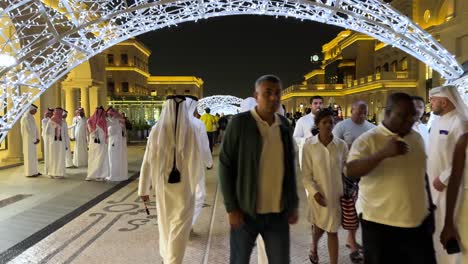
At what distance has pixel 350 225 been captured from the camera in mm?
4234

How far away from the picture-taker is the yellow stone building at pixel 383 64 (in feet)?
73.2

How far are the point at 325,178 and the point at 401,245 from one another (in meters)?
1.42

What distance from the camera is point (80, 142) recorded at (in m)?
13.8

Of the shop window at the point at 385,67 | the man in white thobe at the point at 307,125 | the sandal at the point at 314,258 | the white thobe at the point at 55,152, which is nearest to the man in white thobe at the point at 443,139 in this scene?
the sandal at the point at 314,258

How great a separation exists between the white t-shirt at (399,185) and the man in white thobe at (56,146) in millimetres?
9735

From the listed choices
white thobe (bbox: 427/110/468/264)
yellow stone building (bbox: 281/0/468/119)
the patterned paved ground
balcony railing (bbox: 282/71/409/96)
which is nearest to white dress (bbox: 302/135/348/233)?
the patterned paved ground

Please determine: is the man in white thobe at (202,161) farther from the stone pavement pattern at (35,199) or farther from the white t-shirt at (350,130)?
the stone pavement pattern at (35,199)

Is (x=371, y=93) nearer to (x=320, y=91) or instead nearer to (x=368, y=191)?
(x=320, y=91)

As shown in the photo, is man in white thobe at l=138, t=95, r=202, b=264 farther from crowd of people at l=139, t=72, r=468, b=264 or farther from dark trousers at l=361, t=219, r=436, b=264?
dark trousers at l=361, t=219, r=436, b=264

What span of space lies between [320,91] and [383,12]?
56415 millimetres

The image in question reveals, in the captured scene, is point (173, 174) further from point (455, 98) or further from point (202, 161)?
point (455, 98)

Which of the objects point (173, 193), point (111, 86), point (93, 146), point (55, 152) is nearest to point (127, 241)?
point (173, 193)

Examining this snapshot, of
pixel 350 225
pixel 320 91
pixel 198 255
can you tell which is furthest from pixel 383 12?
pixel 320 91

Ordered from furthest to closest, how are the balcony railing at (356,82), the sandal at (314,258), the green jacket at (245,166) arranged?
the balcony railing at (356,82)
the sandal at (314,258)
the green jacket at (245,166)
